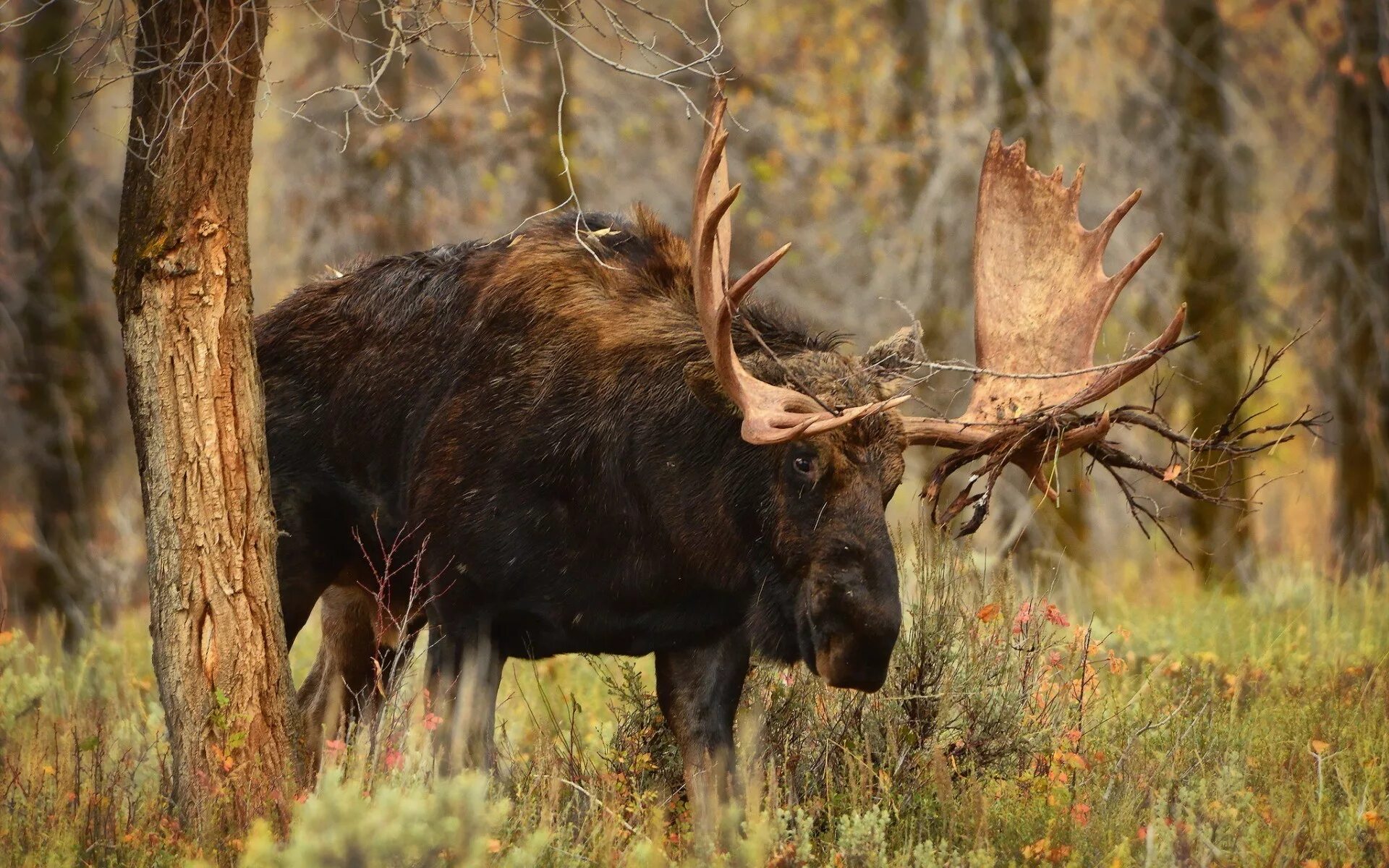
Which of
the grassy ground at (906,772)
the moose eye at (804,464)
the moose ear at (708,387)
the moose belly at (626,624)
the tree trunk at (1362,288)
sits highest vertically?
the tree trunk at (1362,288)

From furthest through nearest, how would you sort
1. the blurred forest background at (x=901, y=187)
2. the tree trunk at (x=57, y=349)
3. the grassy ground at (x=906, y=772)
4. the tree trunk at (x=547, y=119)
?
1. the tree trunk at (x=547, y=119)
2. the tree trunk at (x=57, y=349)
3. the blurred forest background at (x=901, y=187)
4. the grassy ground at (x=906, y=772)

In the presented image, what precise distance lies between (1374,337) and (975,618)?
6.41 meters

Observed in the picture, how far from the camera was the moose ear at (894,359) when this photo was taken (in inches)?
203

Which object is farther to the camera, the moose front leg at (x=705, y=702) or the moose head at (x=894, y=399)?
the moose front leg at (x=705, y=702)

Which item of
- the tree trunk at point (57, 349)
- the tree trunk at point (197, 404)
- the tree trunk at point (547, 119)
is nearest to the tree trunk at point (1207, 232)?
the tree trunk at point (547, 119)

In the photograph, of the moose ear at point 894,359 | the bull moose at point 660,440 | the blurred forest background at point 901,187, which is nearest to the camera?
the bull moose at point 660,440

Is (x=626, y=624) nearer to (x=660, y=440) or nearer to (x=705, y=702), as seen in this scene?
(x=705, y=702)

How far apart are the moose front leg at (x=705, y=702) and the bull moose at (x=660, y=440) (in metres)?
0.01

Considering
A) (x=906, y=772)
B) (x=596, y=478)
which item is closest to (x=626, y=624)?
(x=596, y=478)

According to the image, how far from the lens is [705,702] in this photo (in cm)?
534

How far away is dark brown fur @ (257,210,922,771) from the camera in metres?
4.90

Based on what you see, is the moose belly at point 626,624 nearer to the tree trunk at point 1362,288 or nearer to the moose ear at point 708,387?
the moose ear at point 708,387

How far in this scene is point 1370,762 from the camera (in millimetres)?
5051

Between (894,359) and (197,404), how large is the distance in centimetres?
232
